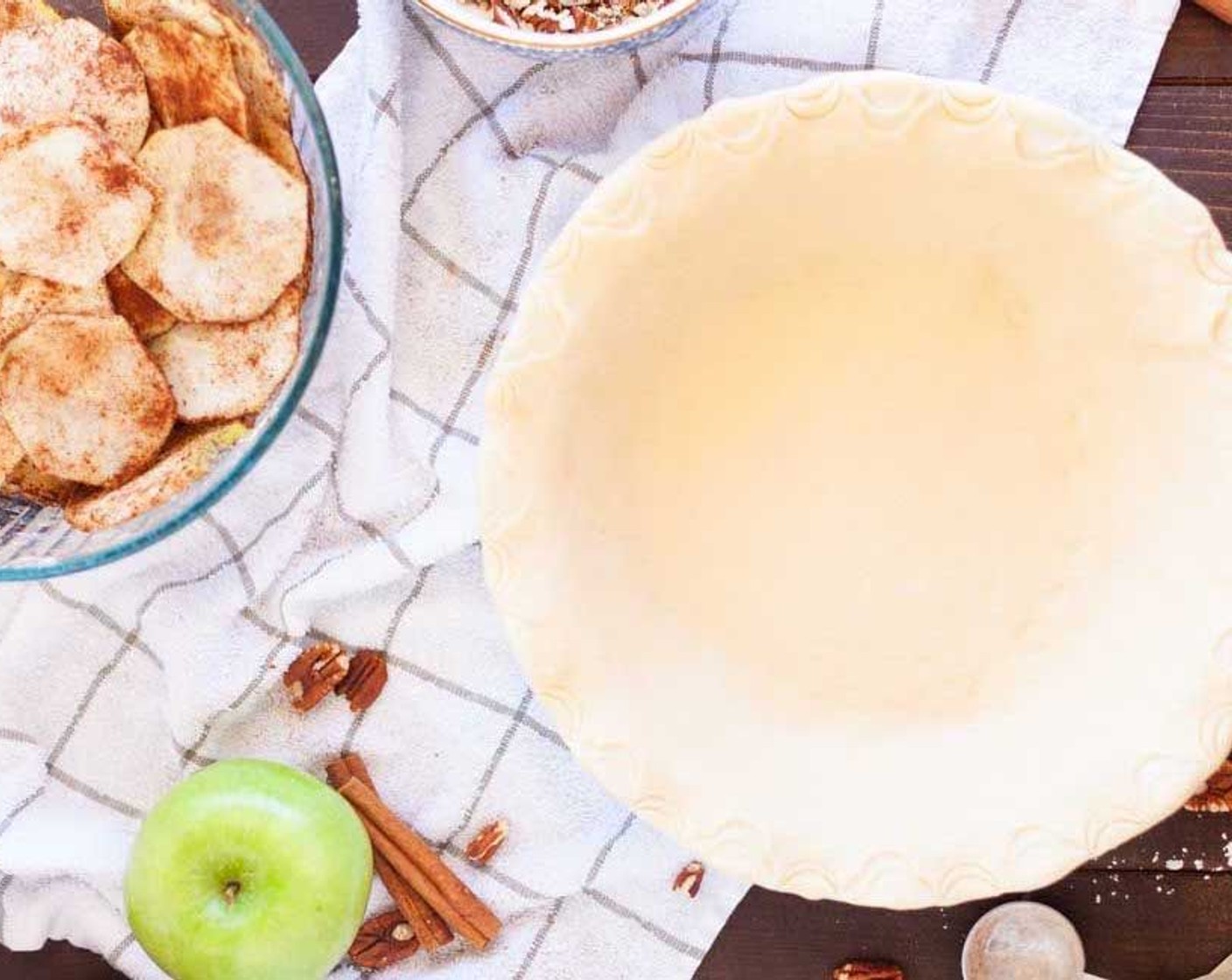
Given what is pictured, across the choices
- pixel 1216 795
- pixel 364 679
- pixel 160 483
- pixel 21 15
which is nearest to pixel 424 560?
pixel 364 679

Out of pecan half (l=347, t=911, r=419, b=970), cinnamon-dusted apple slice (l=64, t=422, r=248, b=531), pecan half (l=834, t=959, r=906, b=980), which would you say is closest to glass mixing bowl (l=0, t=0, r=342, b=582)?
cinnamon-dusted apple slice (l=64, t=422, r=248, b=531)

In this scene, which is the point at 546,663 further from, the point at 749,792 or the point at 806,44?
the point at 806,44

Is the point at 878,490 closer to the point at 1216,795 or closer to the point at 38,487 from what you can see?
the point at 1216,795

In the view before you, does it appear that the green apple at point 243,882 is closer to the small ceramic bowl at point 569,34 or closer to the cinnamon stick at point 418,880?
the cinnamon stick at point 418,880

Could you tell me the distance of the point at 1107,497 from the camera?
943 millimetres

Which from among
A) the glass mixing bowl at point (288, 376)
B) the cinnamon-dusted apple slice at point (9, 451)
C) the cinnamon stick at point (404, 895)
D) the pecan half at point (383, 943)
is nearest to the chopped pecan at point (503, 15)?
the glass mixing bowl at point (288, 376)

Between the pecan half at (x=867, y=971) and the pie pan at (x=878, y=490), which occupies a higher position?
the pie pan at (x=878, y=490)

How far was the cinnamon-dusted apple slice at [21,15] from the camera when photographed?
94 centimetres

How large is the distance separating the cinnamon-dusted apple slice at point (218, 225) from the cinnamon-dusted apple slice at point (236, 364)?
2cm

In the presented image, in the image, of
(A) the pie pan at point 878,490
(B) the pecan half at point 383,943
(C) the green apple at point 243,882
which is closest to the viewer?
(A) the pie pan at point 878,490

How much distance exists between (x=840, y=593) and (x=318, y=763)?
1.34ft

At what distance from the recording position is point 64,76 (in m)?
0.92

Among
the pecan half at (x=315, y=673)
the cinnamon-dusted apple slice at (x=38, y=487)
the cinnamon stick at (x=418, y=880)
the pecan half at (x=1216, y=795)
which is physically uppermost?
the cinnamon-dusted apple slice at (x=38, y=487)

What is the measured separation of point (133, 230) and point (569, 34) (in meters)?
0.30
